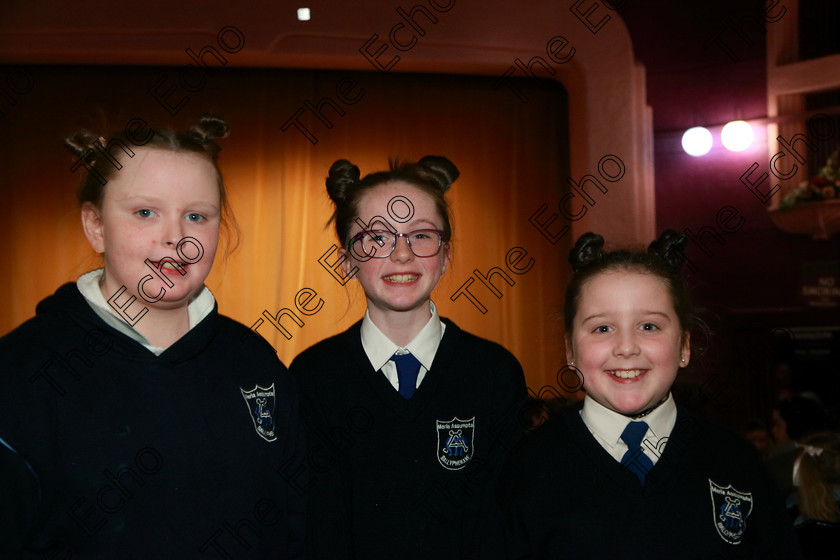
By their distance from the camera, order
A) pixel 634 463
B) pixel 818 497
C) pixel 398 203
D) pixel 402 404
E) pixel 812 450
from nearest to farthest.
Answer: pixel 634 463 → pixel 402 404 → pixel 398 203 → pixel 818 497 → pixel 812 450

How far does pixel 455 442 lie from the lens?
171 centimetres

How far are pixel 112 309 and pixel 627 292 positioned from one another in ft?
3.20

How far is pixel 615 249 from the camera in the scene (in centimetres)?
176

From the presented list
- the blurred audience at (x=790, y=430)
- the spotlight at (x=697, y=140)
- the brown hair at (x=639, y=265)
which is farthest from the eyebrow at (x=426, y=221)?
the spotlight at (x=697, y=140)

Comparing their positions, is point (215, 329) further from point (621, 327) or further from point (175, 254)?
point (621, 327)

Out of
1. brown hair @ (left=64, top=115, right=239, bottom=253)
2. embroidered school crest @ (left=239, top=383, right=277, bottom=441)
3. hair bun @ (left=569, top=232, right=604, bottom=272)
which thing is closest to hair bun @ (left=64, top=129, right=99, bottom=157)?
brown hair @ (left=64, top=115, right=239, bottom=253)

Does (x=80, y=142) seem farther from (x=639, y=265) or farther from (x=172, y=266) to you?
(x=639, y=265)

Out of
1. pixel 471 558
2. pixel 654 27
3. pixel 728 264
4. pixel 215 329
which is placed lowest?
pixel 471 558

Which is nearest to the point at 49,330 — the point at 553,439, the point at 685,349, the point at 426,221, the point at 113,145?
the point at 113,145

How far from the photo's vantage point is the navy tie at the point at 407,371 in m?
1.78

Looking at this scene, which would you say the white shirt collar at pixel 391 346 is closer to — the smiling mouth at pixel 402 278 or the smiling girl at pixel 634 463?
the smiling mouth at pixel 402 278

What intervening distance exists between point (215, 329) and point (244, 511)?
35cm

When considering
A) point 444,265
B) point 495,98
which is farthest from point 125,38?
point 444,265

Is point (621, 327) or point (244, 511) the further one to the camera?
point (621, 327)
